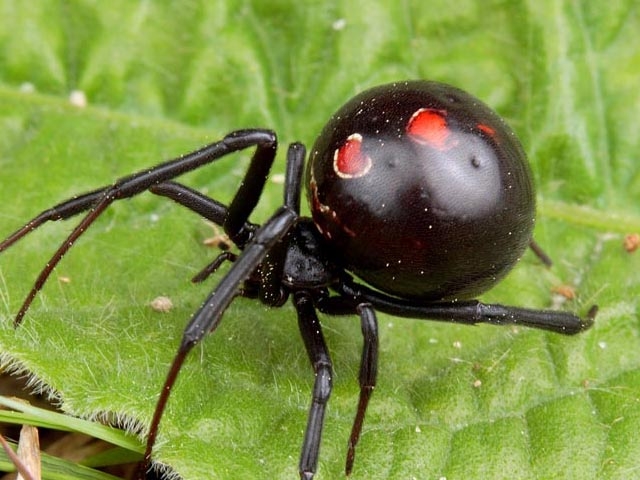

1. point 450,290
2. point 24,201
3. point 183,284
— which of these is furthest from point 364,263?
point 24,201

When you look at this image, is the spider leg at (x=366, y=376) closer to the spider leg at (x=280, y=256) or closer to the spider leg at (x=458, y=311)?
the spider leg at (x=458, y=311)

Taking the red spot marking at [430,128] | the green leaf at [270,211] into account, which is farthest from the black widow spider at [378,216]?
the green leaf at [270,211]

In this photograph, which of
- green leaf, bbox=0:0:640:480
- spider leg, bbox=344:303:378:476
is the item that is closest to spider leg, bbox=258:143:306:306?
green leaf, bbox=0:0:640:480

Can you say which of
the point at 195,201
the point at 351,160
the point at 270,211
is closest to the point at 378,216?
the point at 351,160

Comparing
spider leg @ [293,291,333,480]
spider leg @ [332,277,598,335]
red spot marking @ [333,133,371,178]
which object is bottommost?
spider leg @ [293,291,333,480]

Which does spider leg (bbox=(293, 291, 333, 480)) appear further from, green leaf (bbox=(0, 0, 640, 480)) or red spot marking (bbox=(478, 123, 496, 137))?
red spot marking (bbox=(478, 123, 496, 137))

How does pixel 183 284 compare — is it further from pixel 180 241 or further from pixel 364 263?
pixel 364 263

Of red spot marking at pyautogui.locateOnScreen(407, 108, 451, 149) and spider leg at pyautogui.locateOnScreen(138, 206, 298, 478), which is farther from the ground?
red spot marking at pyautogui.locateOnScreen(407, 108, 451, 149)
